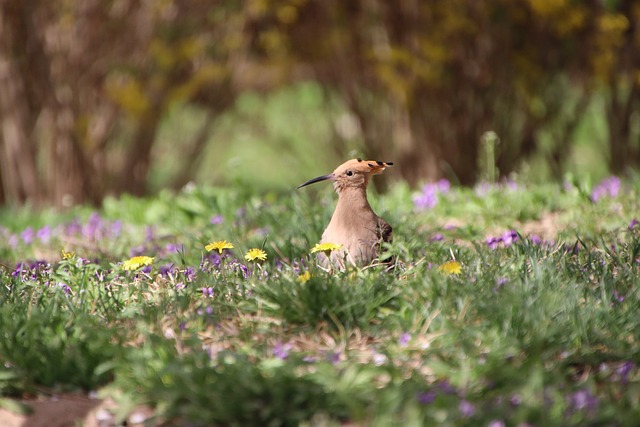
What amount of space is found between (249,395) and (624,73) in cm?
698

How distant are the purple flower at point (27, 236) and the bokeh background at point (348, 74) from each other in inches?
93.4

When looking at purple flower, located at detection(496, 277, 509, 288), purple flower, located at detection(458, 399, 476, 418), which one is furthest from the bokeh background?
purple flower, located at detection(458, 399, 476, 418)

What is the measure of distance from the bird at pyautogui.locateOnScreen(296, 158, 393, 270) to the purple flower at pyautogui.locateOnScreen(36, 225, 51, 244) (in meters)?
2.73

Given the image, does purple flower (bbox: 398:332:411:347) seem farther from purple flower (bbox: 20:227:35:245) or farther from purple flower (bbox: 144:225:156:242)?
purple flower (bbox: 20:227:35:245)

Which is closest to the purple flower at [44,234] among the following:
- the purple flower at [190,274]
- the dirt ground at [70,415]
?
the purple flower at [190,274]

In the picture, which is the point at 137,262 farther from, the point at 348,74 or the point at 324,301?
the point at 348,74

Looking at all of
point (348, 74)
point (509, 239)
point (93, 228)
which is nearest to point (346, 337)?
point (509, 239)

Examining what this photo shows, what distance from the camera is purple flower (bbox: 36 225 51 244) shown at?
587 cm

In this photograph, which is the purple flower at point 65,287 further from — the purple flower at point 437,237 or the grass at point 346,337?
the purple flower at point 437,237

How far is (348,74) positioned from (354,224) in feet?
19.4

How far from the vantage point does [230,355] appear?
290 cm

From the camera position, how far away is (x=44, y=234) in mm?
5926

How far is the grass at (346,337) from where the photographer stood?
266 cm

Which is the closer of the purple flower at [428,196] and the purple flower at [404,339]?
the purple flower at [404,339]
